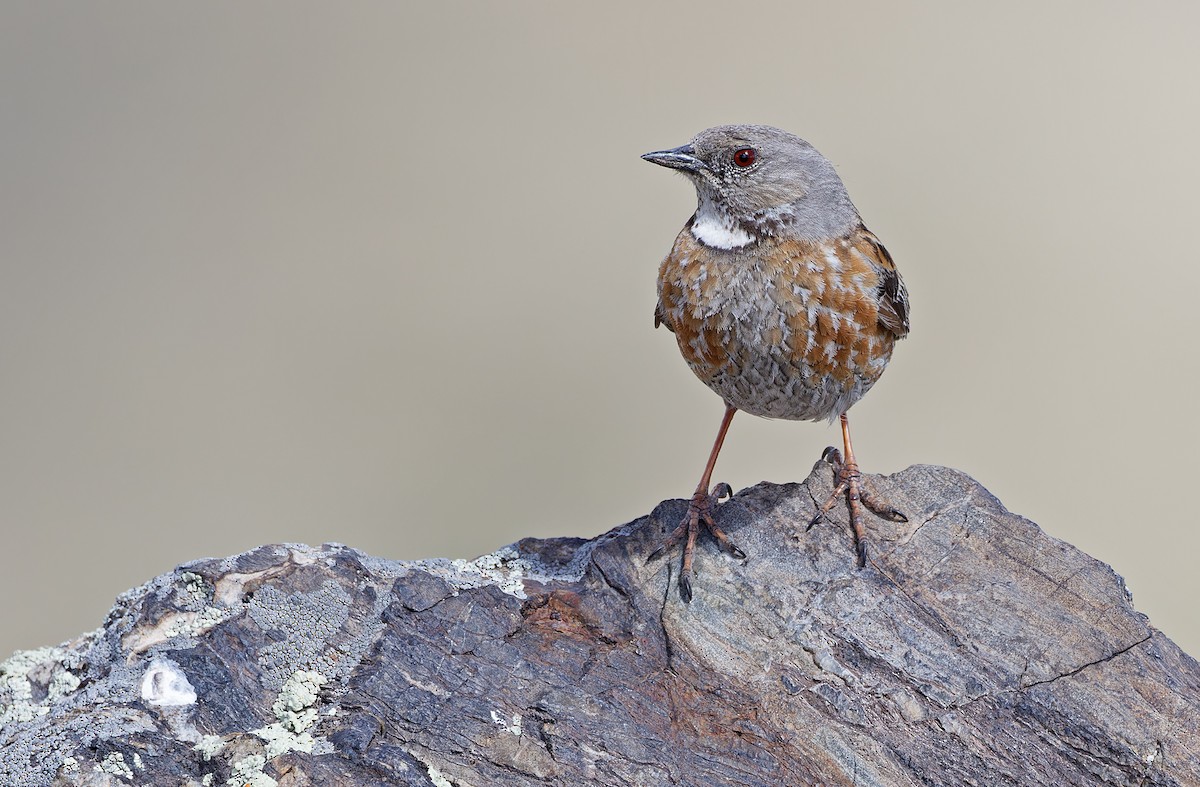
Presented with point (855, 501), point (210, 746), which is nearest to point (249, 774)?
point (210, 746)

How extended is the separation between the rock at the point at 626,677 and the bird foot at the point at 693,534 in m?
0.06

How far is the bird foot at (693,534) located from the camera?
483 centimetres

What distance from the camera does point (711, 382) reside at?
5.45 metres

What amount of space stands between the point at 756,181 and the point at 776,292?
592 mm

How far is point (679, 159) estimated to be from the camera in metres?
5.31

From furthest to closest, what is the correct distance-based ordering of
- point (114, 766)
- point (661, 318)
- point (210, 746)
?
point (661, 318) < point (210, 746) < point (114, 766)

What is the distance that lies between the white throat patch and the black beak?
25 centimetres

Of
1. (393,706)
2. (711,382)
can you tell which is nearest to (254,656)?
(393,706)

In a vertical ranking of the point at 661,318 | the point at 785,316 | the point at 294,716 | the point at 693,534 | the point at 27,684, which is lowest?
the point at 27,684

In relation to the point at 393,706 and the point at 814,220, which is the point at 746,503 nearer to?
the point at 814,220

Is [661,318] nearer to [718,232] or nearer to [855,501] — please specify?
[718,232]

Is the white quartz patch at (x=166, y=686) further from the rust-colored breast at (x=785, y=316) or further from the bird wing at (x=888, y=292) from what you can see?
the bird wing at (x=888, y=292)

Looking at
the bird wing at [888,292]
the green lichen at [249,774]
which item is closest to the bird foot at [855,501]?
the bird wing at [888,292]

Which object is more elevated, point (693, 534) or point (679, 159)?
point (679, 159)
